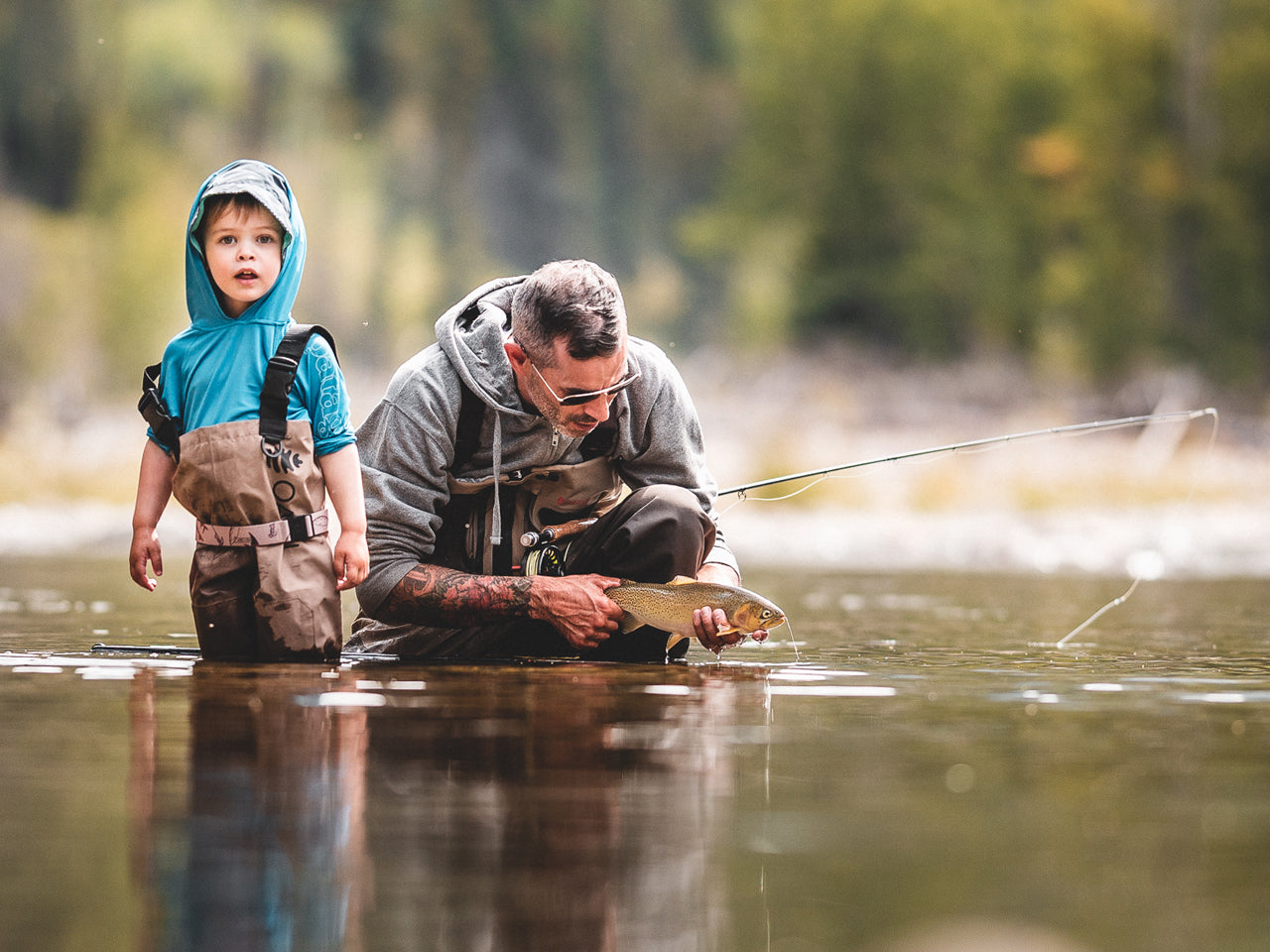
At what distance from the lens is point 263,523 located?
4.16 m

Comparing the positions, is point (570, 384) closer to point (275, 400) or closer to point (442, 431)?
point (442, 431)

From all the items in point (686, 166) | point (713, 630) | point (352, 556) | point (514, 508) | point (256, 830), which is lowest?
point (256, 830)

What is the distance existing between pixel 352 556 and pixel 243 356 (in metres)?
0.54

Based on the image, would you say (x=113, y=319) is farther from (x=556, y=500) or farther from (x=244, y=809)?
(x=244, y=809)

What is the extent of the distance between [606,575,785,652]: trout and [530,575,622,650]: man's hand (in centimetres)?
4

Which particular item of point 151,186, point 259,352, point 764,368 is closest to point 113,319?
point 151,186

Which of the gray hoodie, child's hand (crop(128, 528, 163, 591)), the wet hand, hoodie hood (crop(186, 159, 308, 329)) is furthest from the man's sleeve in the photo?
the wet hand

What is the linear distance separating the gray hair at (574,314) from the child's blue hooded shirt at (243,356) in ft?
1.55

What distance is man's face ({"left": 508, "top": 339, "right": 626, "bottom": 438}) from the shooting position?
4090 millimetres

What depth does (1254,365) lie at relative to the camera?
25000mm

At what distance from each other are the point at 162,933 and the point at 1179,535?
10.9m

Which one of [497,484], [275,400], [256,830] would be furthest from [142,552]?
[256,830]

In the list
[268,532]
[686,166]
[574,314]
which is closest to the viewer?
[574,314]

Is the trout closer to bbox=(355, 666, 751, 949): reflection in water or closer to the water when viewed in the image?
the water
